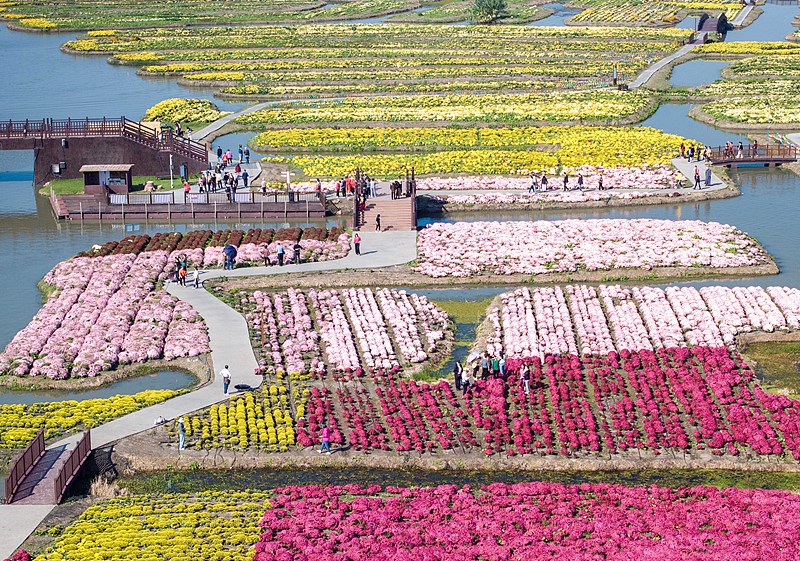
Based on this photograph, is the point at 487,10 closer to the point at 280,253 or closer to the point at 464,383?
the point at 280,253

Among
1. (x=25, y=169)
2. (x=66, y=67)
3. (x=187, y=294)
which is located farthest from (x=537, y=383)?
(x=66, y=67)


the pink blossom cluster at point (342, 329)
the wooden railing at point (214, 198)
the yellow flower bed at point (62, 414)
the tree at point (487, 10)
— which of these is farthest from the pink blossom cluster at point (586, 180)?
the tree at point (487, 10)

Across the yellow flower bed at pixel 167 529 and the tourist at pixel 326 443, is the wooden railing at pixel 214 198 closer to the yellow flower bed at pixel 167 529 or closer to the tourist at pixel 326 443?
the tourist at pixel 326 443

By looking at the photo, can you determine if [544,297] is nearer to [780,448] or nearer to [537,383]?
[537,383]

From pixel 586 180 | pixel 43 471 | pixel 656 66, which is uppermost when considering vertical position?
pixel 656 66

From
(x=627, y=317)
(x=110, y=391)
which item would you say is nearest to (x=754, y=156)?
(x=627, y=317)

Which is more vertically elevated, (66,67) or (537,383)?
(66,67)
